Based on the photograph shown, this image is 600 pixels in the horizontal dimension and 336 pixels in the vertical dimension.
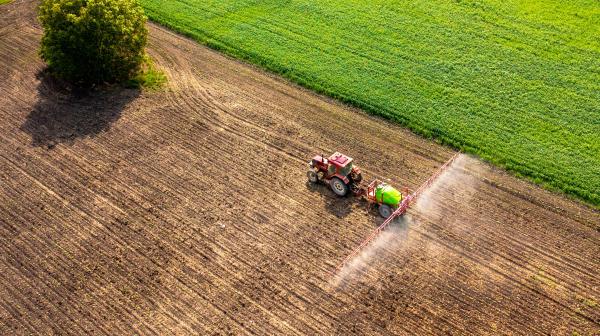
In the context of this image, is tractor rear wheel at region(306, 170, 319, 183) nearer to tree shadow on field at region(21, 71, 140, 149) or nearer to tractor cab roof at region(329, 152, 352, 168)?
tractor cab roof at region(329, 152, 352, 168)

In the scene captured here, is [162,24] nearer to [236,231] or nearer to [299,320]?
[236,231]

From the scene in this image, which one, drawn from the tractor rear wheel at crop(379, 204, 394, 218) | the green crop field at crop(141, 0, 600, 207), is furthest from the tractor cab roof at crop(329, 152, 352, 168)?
the green crop field at crop(141, 0, 600, 207)

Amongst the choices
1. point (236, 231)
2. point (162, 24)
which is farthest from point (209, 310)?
point (162, 24)

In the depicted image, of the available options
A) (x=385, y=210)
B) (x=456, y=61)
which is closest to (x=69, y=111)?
(x=385, y=210)

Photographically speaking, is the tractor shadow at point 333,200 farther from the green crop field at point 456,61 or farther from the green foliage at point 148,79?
the green foliage at point 148,79

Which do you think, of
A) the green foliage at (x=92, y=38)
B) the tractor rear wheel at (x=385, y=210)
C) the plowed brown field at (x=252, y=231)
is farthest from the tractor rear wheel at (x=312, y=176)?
the green foliage at (x=92, y=38)

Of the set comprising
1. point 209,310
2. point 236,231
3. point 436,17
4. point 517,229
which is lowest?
point 209,310

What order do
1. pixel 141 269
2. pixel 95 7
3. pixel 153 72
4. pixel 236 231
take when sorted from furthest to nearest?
pixel 153 72 → pixel 95 7 → pixel 236 231 → pixel 141 269
